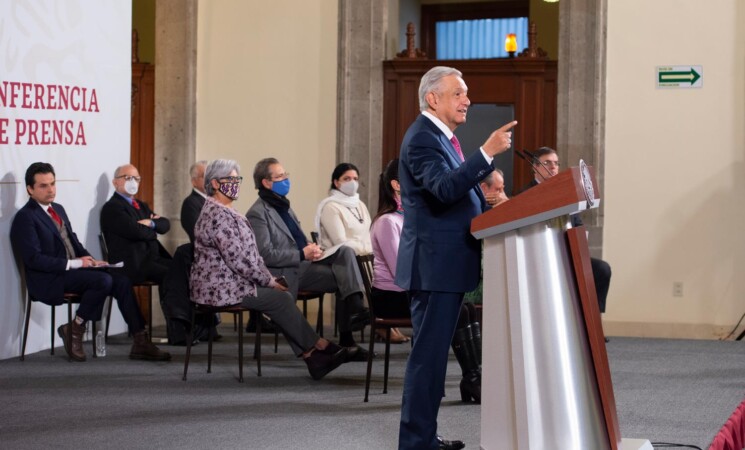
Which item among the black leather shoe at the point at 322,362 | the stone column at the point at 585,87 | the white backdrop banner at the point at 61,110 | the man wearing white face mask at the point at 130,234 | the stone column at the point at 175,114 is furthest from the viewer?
the stone column at the point at 175,114

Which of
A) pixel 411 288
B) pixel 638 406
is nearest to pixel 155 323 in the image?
pixel 638 406

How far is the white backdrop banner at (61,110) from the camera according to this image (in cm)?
784

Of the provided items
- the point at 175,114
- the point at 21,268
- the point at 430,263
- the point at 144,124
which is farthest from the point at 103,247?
the point at 430,263

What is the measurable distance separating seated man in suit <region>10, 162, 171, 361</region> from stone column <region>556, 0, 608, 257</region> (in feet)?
13.1

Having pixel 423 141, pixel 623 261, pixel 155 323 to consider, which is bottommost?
pixel 155 323

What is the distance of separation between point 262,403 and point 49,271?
2.26 metres

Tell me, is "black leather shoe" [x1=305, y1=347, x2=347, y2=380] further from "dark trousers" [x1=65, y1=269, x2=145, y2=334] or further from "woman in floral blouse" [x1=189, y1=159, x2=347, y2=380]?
"dark trousers" [x1=65, y1=269, x2=145, y2=334]

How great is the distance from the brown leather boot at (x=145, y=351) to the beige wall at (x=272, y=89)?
2.71 m

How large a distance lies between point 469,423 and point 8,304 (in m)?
3.80

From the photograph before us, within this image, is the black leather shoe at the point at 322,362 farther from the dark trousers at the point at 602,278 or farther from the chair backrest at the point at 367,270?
the dark trousers at the point at 602,278

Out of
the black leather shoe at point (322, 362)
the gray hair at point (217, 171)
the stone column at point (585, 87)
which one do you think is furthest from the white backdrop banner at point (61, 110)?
the stone column at point (585, 87)

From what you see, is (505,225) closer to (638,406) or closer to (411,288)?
(411,288)

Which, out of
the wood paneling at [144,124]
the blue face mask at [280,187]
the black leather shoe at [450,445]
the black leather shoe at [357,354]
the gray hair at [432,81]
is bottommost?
the black leather shoe at [450,445]

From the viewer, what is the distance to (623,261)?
381 inches
